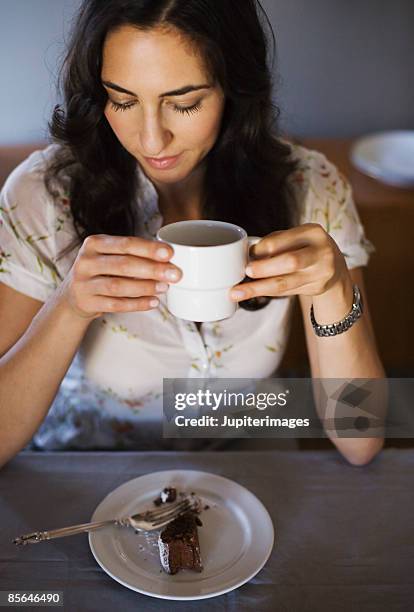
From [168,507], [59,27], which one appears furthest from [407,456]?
[59,27]

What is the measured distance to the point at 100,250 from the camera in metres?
0.61

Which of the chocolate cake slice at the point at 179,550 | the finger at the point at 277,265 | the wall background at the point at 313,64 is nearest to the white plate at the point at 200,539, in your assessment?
the chocolate cake slice at the point at 179,550

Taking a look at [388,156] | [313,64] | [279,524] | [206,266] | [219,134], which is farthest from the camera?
[388,156]

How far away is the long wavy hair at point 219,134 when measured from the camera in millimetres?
683

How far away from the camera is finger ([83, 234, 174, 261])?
0.56 m

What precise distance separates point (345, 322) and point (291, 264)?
17 centimetres

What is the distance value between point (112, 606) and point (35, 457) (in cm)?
23

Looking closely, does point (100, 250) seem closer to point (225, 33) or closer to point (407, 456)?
point (225, 33)

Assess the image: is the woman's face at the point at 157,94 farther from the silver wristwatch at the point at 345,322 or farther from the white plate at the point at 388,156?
the white plate at the point at 388,156

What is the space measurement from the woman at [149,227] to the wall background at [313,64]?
0.08 metres

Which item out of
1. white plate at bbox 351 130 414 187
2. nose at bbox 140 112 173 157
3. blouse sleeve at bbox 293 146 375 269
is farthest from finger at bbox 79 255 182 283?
white plate at bbox 351 130 414 187

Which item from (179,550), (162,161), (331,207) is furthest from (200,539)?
(331,207)

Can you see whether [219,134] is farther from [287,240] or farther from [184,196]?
[287,240]

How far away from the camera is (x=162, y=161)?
0.74 m
